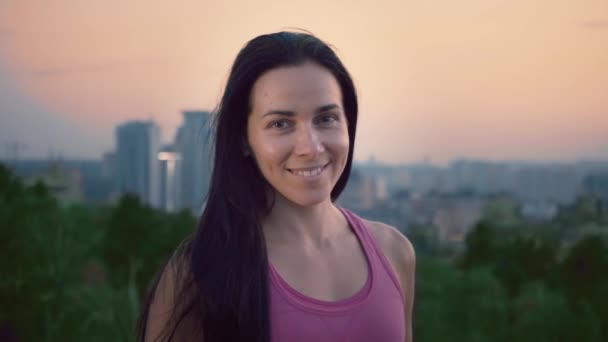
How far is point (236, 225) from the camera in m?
1.57

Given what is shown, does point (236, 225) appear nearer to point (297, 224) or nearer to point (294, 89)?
point (297, 224)

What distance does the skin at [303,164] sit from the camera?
5.03 ft

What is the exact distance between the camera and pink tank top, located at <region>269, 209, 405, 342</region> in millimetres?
1493

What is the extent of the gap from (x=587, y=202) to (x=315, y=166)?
17.1 meters

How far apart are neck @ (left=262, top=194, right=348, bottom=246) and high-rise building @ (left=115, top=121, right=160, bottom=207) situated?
15495mm

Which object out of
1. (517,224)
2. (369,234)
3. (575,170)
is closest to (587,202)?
(517,224)

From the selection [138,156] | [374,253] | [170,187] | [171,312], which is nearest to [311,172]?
[374,253]

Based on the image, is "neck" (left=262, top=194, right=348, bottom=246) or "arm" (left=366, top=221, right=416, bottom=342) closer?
"neck" (left=262, top=194, right=348, bottom=246)

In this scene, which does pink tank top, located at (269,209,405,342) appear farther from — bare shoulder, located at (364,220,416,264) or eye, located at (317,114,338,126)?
eye, located at (317,114,338,126)

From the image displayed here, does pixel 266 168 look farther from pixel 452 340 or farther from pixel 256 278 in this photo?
pixel 452 340

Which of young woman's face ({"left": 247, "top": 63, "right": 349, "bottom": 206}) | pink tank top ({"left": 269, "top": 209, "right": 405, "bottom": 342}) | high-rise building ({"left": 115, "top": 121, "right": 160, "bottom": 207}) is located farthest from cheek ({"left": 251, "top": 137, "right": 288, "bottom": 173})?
high-rise building ({"left": 115, "top": 121, "right": 160, "bottom": 207})

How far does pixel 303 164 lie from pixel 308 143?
0.05 m

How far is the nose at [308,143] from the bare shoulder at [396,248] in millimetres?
340

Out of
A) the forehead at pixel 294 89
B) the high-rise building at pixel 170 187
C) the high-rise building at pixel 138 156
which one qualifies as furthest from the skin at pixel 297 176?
the high-rise building at pixel 138 156
